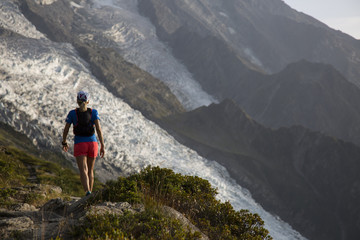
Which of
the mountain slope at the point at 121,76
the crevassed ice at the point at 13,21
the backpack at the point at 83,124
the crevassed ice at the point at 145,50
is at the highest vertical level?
the crevassed ice at the point at 145,50

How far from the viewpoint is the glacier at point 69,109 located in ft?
146

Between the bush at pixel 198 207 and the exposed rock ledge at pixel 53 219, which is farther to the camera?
the bush at pixel 198 207

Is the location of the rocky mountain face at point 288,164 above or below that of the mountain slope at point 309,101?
below

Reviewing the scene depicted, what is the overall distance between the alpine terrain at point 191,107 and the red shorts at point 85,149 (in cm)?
202

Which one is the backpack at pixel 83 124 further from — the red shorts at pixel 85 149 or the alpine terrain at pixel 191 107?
the alpine terrain at pixel 191 107

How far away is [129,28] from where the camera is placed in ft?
435

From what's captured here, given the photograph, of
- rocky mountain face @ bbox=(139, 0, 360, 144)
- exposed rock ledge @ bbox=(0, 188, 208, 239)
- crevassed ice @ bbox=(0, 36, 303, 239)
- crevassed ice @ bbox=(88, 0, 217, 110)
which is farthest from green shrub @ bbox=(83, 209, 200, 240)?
rocky mountain face @ bbox=(139, 0, 360, 144)

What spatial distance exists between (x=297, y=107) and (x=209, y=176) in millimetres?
80784

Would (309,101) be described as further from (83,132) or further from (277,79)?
(83,132)

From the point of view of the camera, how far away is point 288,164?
81.9m

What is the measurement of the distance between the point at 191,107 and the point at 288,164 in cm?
4089

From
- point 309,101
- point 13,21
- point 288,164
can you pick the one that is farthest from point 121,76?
point 309,101

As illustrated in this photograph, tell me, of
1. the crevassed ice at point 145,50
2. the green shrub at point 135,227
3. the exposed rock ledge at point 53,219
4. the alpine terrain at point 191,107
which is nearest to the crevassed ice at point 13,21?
the alpine terrain at point 191,107

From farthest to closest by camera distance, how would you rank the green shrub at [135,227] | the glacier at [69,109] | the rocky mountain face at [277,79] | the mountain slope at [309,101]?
the rocky mountain face at [277,79], the mountain slope at [309,101], the glacier at [69,109], the green shrub at [135,227]
